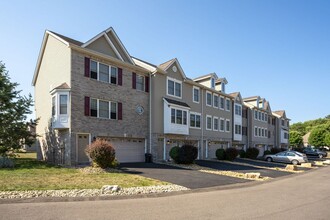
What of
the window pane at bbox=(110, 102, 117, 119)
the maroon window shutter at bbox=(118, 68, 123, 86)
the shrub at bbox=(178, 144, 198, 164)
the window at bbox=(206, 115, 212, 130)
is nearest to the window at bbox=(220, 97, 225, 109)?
the window at bbox=(206, 115, 212, 130)

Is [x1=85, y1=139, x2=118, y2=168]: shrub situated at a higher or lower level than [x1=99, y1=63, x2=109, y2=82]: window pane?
lower

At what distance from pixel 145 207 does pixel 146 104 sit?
1657 centimetres

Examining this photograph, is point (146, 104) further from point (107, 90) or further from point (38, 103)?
point (38, 103)

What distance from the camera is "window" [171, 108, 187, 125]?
2572 cm

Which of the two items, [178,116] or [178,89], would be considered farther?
[178,89]

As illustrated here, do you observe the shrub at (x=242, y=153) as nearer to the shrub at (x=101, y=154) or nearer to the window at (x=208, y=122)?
the window at (x=208, y=122)

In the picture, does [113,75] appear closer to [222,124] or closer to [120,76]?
[120,76]

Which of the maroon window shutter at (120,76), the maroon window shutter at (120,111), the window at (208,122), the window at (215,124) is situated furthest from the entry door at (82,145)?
the window at (215,124)

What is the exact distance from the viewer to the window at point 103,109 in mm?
19986

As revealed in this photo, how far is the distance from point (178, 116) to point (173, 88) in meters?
3.15

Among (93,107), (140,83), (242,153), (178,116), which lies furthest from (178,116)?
(242,153)

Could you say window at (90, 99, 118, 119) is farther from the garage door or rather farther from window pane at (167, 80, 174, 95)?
window pane at (167, 80, 174, 95)

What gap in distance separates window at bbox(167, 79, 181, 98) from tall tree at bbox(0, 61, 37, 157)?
13516mm

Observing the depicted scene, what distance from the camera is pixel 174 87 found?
2711 cm
